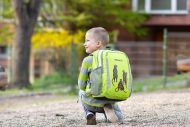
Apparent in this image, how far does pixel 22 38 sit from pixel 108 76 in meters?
16.1

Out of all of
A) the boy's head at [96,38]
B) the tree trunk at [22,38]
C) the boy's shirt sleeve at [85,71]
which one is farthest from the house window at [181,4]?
the boy's shirt sleeve at [85,71]

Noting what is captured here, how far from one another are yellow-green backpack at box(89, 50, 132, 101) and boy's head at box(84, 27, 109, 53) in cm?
17

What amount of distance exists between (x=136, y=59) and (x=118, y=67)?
19.4 m

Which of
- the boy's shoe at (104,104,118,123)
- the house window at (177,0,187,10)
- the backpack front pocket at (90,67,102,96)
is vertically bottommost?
the boy's shoe at (104,104,118,123)

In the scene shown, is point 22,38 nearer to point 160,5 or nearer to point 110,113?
point 160,5

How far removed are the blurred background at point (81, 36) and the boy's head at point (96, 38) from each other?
12.0 m

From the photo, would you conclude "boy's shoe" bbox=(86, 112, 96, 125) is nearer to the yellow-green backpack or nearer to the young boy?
the young boy

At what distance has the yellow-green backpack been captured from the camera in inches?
329

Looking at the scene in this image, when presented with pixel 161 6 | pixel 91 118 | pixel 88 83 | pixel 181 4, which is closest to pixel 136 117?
pixel 91 118

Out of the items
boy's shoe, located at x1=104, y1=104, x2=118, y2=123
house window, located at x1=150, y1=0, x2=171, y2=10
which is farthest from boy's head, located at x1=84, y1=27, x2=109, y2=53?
house window, located at x1=150, y1=0, x2=171, y2=10

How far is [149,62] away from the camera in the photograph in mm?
26625

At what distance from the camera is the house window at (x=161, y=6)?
34.2 m

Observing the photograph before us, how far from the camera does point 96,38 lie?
8.62 meters

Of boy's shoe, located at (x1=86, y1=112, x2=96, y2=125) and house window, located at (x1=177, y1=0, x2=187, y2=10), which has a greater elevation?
house window, located at (x1=177, y1=0, x2=187, y2=10)
